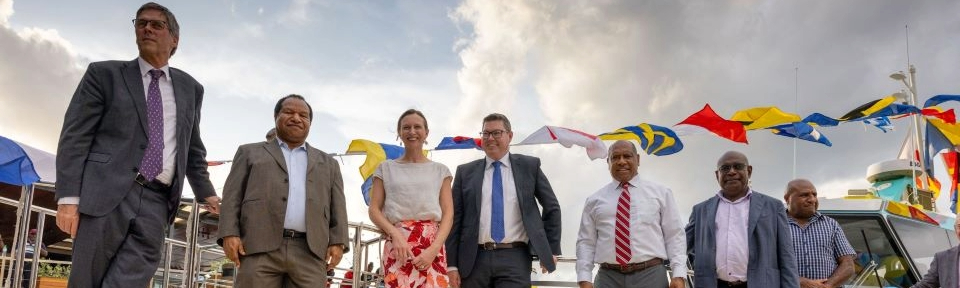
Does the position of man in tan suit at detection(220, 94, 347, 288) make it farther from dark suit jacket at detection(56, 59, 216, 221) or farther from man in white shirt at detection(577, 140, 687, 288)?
man in white shirt at detection(577, 140, 687, 288)

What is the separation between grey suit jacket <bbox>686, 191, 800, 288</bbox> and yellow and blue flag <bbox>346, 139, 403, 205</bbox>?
202 inches

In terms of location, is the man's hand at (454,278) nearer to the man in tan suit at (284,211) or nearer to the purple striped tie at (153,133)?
the man in tan suit at (284,211)

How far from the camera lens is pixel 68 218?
10.6 ft

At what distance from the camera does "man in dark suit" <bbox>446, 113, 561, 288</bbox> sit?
15.5 feet

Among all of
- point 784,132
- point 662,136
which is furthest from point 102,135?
point 784,132

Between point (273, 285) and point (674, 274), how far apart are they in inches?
92.5

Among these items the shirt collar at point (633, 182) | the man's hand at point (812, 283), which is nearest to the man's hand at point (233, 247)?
the shirt collar at point (633, 182)

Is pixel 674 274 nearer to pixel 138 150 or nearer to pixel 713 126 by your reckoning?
pixel 138 150

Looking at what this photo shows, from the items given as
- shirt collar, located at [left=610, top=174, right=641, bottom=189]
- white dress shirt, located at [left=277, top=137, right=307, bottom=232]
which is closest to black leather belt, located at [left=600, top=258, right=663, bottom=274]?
Answer: shirt collar, located at [left=610, top=174, right=641, bottom=189]

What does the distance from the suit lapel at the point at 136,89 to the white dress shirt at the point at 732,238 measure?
361cm

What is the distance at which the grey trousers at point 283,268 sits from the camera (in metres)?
3.86

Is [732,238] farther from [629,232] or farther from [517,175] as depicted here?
[517,175]

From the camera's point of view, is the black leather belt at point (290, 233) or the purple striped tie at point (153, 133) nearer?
the purple striped tie at point (153, 133)

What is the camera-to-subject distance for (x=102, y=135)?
11.3 feet
